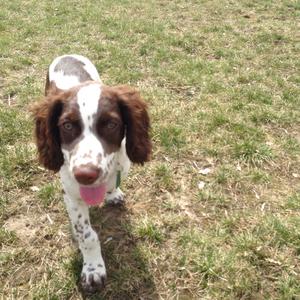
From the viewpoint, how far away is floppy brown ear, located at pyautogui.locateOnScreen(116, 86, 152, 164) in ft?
10.9

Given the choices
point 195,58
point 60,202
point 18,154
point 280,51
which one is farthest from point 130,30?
point 60,202

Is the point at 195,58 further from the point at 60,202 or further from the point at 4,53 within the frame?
the point at 60,202

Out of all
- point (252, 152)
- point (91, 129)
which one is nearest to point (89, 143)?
point (91, 129)

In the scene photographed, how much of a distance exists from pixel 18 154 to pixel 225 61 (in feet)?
12.2

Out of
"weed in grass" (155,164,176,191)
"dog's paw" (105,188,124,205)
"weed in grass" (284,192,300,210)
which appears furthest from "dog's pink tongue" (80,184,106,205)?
"weed in grass" (284,192,300,210)

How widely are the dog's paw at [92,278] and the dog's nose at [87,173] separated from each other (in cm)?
97

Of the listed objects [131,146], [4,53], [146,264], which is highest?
[131,146]

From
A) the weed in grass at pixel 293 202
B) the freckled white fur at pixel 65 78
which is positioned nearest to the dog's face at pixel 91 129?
the freckled white fur at pixel 65 78

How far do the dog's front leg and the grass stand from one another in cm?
9

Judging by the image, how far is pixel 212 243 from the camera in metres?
3.92

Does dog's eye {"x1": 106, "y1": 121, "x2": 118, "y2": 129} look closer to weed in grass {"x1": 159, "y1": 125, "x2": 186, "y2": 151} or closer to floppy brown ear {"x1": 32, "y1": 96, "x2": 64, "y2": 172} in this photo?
floppy brown ear {"x1": 32, "y1": 96, "x2": 64, "y2": 172}

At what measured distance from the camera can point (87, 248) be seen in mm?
3537

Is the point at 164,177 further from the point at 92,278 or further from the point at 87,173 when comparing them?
the point at 87,173

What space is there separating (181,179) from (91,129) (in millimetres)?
1873
